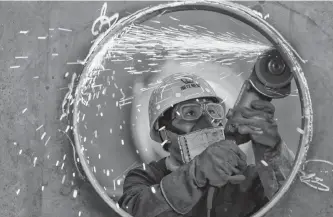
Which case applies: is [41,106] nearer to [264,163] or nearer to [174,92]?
[174,92]

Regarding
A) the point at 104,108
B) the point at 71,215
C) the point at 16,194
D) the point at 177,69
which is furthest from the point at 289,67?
the point at 16,194

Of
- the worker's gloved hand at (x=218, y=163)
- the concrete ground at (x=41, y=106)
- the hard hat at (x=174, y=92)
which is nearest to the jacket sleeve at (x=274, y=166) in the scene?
the worker's gloved hand at (x=218, y=163)

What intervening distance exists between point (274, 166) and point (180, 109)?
468mm

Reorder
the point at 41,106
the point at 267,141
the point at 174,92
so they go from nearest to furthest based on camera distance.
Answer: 1. the point at 41,106
2. the point at 267,141
3. the point at 174,92

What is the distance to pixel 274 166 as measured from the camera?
2.39m

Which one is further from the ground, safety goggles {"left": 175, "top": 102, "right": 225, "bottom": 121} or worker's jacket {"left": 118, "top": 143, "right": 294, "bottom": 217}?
safety goggles {"left": 175, "top": 102, "right": 225, "bottom": 121}

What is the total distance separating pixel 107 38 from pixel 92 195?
2.06 ft

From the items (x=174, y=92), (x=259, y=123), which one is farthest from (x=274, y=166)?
(x=174, y=92)

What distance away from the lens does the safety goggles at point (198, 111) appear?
247cm

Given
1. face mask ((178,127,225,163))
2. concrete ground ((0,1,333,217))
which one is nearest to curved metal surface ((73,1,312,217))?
concrete ground ((0,1,333,217))

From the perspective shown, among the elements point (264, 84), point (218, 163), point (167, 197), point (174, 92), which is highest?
point (264, 84)

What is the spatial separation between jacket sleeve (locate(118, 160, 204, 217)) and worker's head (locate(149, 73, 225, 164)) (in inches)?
9.9

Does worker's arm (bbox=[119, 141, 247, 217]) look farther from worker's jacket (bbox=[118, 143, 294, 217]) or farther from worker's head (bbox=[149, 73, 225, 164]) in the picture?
worker's head (bbox=[149, 73, 225, 164])

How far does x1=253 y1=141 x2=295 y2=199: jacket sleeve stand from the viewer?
92.7 inches
